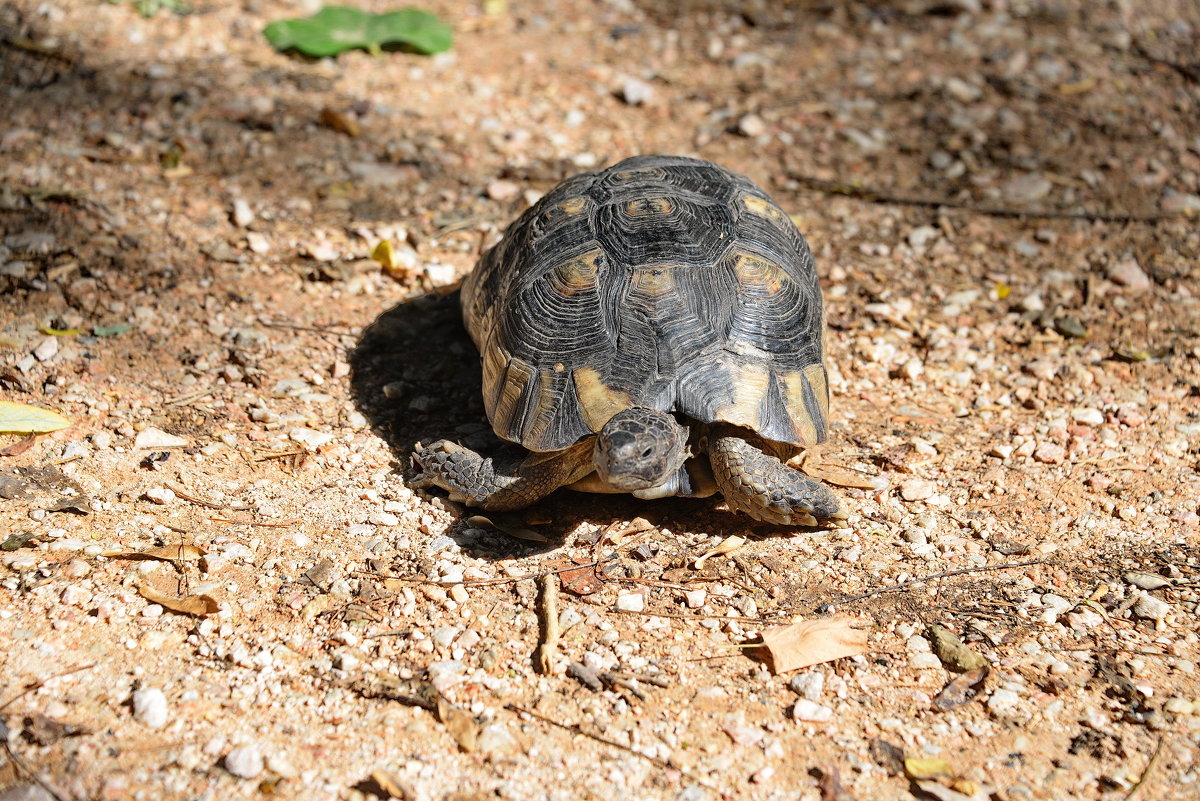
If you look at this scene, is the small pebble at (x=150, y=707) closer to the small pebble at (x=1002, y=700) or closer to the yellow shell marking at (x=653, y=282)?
the yellow shell marking at (x=653, y=282)

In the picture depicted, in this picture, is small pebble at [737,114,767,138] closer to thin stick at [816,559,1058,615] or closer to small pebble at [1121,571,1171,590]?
thin stick at [816,559,1058,615]

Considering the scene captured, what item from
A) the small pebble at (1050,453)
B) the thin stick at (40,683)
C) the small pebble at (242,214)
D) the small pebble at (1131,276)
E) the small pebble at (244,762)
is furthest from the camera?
the small pebble at (242,214)

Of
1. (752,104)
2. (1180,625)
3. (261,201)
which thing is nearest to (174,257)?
(261,201)

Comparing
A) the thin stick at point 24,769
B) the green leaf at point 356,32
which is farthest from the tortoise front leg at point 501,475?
the green leaf at point 356,32

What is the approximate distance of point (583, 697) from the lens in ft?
8.92

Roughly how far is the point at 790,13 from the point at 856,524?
4845 mm

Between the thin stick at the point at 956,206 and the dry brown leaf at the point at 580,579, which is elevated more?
the thin stick at the point at 956,206

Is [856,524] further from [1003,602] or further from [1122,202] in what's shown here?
[1122,202]

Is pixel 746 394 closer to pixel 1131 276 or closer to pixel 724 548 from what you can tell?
pixel 724 548

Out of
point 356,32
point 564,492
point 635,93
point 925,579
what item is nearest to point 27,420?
point 564,492

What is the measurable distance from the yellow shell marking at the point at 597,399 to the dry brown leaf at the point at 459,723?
98 centimetres

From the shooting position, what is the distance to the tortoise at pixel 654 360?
326 cm

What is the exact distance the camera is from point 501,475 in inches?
138

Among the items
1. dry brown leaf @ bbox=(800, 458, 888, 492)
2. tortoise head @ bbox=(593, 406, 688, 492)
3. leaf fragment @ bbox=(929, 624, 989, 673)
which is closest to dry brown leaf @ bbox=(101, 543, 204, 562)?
tortoise head @ bbox=(593, 406, 688, 492)
